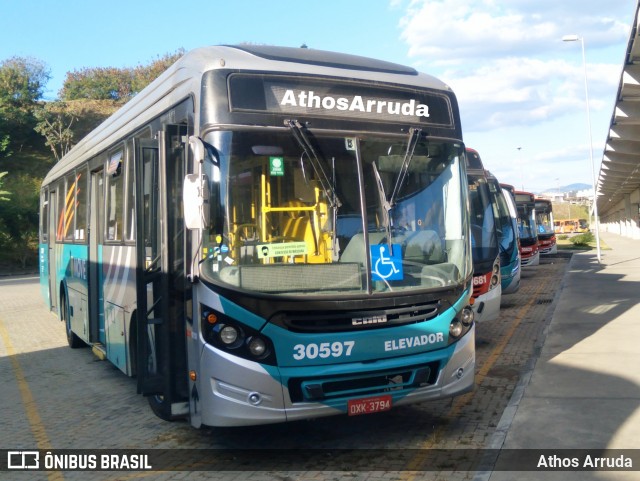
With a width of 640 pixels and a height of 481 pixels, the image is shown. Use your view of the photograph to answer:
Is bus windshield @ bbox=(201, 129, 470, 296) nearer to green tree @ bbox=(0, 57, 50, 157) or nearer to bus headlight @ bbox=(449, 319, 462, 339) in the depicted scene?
bus headlight @ bbox=(449, 319, 462, 339)

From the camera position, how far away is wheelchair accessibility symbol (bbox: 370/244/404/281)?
19.0 feet

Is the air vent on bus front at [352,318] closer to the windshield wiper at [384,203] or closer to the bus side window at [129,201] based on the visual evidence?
the windshield wiper at [384,203]

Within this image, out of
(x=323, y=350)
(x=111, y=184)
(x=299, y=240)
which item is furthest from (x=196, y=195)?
(x=111, y=184)

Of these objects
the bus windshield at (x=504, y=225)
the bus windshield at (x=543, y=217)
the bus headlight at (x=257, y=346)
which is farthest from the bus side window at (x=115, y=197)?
the bus windshield at (x=543, y=217)

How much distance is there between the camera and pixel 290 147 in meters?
5.75

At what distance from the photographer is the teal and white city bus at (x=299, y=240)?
213 inches

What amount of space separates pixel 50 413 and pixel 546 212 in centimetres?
3251

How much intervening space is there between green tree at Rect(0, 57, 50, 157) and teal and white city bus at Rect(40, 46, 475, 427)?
61.4m

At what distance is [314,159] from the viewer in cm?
579

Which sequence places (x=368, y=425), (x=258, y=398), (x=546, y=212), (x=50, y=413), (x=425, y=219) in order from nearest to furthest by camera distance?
(x=258, y=398), (x=425, y=219), (x=368, y=425), (x=50, y=413), (x=546, y=212)

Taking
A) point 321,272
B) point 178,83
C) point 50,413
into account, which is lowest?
point 50,413

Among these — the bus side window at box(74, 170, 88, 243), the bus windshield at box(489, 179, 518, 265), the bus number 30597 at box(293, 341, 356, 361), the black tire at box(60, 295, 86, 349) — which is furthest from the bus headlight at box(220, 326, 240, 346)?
the bus windshield at box(489, 179, 518, 265)

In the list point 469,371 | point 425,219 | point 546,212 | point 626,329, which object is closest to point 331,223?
point 425,219

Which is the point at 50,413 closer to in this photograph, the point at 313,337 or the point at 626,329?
the point at 313,337
